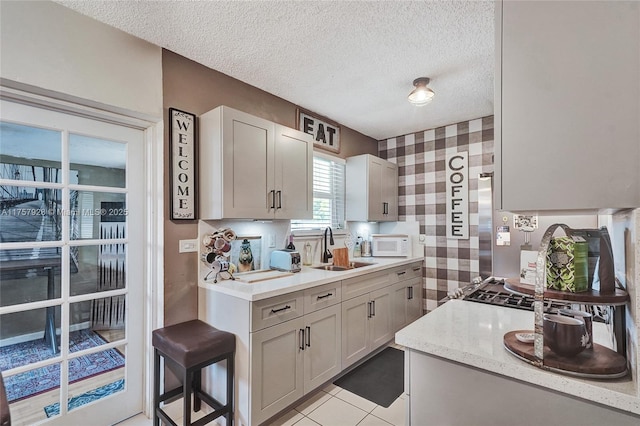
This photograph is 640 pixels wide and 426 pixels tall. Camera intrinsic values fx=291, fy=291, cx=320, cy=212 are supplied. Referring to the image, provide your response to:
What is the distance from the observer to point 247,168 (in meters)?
2.21

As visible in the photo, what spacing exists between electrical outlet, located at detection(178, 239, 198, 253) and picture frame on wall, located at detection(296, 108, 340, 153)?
1570 mm

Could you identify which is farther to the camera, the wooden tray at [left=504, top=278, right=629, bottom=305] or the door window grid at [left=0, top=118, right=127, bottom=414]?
the door window grid at [left=0, top=118, right=127, bottom=414]

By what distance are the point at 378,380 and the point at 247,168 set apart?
82.7 inches

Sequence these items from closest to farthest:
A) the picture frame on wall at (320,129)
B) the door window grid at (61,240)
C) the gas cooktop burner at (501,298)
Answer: the gas cooktop burner at (501,298) → the door window grid at (61,240) → the picture frame on wall at (320,129)

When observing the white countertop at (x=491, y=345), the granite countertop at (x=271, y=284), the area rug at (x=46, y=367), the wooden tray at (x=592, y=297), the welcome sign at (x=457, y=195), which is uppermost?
the welcome sign at (x=457, y=195)

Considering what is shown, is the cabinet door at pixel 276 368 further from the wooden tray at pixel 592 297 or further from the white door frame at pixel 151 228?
the wooden tray at pixel 592 297

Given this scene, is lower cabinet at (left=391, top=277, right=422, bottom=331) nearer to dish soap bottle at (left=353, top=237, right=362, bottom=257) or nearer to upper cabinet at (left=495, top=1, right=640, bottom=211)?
dish soap bottle at (left=353, top=237, right=362, bottom=257)

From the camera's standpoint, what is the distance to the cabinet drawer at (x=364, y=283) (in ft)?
8.28

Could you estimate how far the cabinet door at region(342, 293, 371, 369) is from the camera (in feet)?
8.22

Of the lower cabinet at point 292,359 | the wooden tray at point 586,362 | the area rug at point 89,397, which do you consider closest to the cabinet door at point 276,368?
the lower cabinet at point 292,359

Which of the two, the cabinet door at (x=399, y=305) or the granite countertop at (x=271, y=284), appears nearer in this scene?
the granite countertop at (x=271, y=284)

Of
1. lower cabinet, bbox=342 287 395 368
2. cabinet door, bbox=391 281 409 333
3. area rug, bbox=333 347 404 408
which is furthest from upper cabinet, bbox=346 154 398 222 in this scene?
area rug, bbox=333 347 404 408

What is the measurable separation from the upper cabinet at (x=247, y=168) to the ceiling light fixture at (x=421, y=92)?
107cm

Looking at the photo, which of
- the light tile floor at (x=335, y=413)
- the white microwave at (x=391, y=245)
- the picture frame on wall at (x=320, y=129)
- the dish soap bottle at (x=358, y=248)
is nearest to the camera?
the light tile floor at (x=335, y=413)
